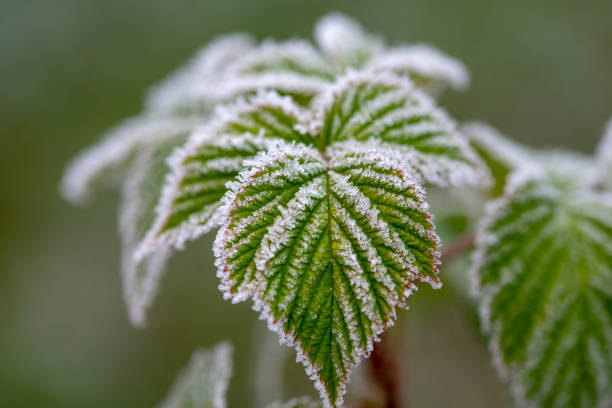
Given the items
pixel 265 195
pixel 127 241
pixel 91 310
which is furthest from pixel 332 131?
pixel 91 310

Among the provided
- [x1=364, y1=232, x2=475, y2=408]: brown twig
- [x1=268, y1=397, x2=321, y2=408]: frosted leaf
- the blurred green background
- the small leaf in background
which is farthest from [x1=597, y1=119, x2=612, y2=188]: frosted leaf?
the blurred green background

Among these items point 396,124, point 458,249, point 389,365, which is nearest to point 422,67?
point 396,124

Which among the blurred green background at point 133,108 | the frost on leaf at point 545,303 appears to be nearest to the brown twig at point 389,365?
the frost on leaf at point 545,303

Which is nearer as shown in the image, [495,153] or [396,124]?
[396,124]

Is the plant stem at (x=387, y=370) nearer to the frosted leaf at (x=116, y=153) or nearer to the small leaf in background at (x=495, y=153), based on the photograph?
the small leaf in background at (x=495, y=153)

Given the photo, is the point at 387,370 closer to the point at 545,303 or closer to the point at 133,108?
the point at 545,303

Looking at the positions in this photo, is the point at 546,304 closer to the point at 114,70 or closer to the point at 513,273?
the point at 513,273
